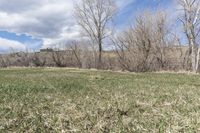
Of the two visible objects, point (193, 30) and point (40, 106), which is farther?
point (193, 30)

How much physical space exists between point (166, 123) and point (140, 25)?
3617 cm

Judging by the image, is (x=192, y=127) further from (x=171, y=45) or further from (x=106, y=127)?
(x=171, y=45)

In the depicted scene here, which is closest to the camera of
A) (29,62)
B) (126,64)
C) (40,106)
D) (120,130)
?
(120,130)

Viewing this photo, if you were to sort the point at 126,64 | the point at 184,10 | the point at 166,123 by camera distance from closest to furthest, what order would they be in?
1. the point at 166,123
2. the point at 184,10
3. the point at 126,64

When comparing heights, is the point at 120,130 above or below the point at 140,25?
below

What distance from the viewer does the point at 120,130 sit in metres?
4.57

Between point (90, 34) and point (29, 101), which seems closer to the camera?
point (29, 101)

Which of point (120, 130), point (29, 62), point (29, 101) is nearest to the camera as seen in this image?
point (120, 130)

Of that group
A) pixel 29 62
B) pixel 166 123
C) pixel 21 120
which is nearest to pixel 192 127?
pixel 166 123

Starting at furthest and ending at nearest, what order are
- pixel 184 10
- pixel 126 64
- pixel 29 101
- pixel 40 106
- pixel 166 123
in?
pixel 126 64
pixel 184 10
pixel 29 101
pixel 40 106
pixel 166 123

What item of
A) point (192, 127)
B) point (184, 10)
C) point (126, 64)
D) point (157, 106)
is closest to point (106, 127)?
point (192, 127)

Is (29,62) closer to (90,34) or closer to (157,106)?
(90,34)

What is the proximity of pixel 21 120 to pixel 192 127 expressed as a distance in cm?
257

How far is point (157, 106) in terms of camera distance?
6672mm
